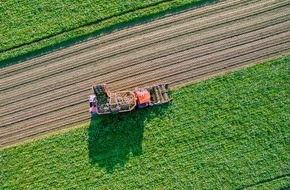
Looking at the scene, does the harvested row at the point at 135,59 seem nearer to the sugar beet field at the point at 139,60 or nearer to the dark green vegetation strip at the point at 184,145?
the sugar beet field at the point at 139,60

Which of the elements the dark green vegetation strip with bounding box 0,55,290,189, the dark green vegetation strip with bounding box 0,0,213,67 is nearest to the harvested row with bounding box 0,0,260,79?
the dark green vegetation strip with bounding box 0,0,213,67

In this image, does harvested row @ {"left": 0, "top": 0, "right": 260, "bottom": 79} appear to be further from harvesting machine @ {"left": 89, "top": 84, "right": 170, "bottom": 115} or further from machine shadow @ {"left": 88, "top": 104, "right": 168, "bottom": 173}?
machine shadow @ {"left": 88, "top": 104, "right": 168, "bottom": 173}

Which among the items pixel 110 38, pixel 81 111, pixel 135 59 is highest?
pixel 110 38

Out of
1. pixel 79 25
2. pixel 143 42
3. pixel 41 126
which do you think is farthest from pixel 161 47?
pixel 41 126

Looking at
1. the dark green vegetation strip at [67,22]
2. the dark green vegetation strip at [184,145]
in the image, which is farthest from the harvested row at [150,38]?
the dark green vegetation strip at [184,145]

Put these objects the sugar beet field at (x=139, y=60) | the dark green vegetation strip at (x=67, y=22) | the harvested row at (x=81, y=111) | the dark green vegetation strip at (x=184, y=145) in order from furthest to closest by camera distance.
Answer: the dark green vegetation strip at (x=67, y=22) < the sugar beet field at (x=139, y=60) < the harvested row at (x=81, y=111) < the dark green vegetation strip at (x=184, y=145)

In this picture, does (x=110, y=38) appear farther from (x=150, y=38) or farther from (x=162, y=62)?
(x=162, y=62)

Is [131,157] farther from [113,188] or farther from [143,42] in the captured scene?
[143,42]

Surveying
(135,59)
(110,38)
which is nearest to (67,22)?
(110,38)
